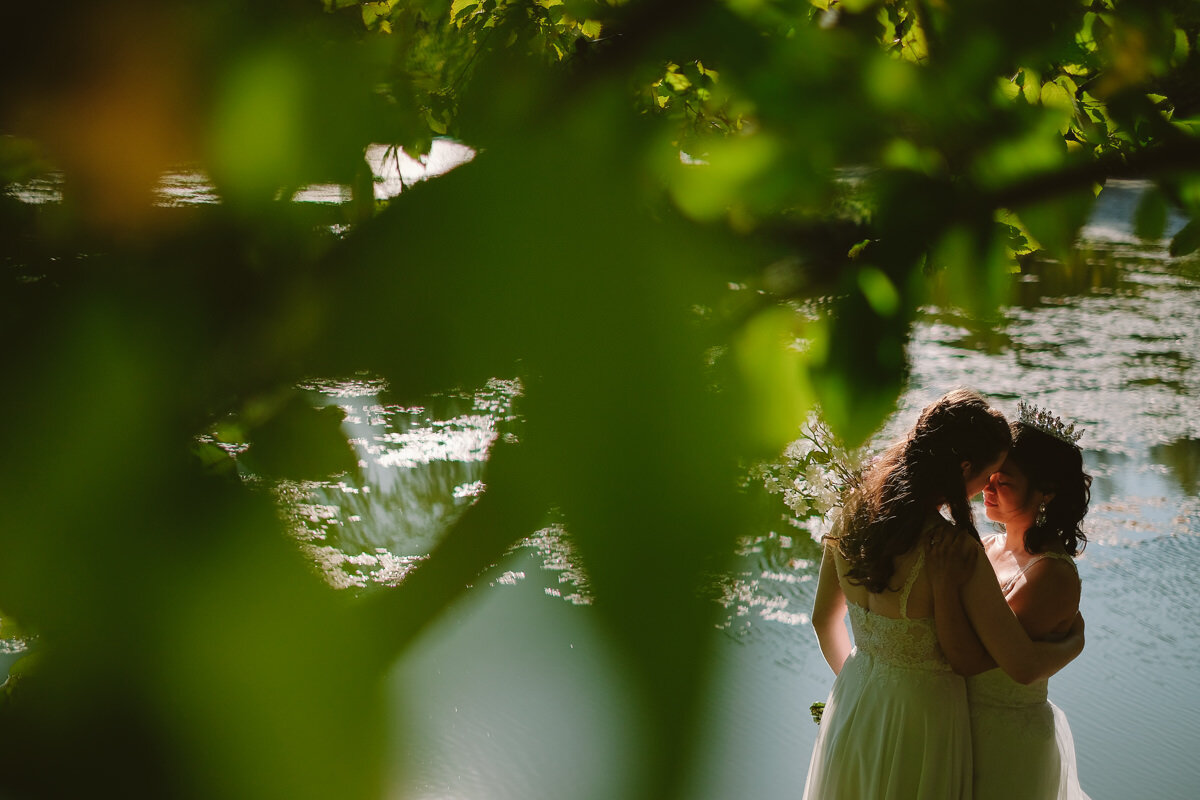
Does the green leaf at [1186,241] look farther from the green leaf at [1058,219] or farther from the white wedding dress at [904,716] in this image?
the white wedding dress at [904,716]

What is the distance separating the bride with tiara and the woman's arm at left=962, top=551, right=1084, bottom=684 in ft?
0.28

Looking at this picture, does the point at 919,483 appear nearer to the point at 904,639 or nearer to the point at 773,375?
the point at 904,639

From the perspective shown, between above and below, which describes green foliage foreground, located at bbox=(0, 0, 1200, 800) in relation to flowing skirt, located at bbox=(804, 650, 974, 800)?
above

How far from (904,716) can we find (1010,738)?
0.23m

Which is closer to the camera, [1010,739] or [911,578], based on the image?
[911,578]

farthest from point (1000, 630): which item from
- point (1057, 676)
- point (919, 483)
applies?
point (1057, 676)

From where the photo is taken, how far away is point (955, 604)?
1860 millimetres

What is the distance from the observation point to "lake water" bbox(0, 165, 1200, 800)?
29cm

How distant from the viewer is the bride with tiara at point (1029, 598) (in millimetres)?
1959

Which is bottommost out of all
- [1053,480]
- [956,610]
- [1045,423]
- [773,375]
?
[956,610]

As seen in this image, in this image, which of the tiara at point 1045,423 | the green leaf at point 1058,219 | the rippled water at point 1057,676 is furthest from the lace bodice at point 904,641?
the green leaf at point 1058,219

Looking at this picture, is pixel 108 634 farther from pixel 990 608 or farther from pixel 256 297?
pixel 990 608

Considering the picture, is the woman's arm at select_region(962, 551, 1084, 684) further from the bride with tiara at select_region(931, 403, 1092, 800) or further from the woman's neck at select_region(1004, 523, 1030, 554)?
the woman's neck at select_region(1004, 523, 1030, 554)

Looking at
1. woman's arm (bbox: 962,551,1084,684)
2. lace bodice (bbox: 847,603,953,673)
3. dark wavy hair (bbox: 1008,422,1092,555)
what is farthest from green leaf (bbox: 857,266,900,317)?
dark wavy hair (bbox: 1008,422,1092,555)
